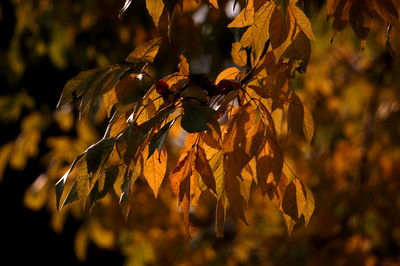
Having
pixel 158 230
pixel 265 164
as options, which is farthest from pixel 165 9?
pixel 158 230

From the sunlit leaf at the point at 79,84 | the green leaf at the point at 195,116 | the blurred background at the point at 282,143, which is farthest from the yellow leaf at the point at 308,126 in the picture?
the blurred background at the point at 282,143

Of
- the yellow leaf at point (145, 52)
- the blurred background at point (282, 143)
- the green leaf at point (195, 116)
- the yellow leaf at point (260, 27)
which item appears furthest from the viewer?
the blurred background at point (282, 143)

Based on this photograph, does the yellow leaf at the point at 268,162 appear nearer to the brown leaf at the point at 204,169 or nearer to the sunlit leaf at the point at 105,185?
the brown leaf at the point at 204,169

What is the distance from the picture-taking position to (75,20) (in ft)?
11.9

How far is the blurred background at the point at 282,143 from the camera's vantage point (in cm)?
325

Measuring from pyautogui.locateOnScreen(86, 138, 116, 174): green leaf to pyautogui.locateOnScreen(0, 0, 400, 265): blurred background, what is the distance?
6.01 ft

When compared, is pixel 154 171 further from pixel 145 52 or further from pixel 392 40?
pixel 392 40

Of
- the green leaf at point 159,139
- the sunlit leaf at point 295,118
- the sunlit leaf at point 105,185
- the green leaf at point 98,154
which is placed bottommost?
the sunlit leaf at point 295,118

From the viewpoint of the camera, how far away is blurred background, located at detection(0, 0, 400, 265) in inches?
128

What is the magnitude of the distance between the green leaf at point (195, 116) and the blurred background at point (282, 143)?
184 centimetres

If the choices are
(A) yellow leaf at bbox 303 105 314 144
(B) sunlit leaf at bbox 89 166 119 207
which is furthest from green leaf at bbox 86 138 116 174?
(A) yellow leaf at bbox 303 105 314 144

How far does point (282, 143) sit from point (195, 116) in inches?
95.4

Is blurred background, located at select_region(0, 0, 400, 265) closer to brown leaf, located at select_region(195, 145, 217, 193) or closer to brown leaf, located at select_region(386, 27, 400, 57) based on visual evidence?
brown leaf, located at select_region(386, 27, 400, 57)

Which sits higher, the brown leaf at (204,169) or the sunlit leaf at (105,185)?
the sunlit leaf at (105,185)
